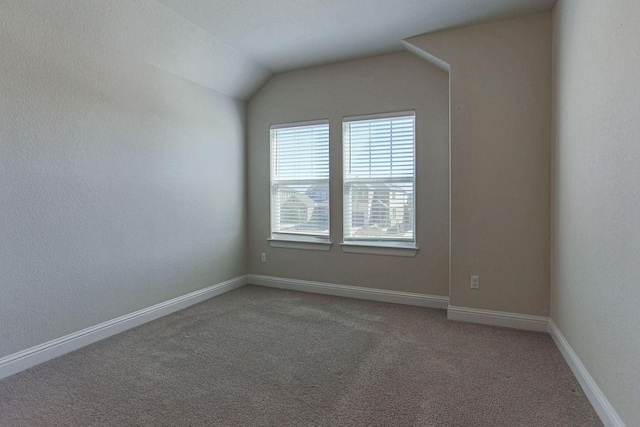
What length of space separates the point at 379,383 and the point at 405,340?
2.37ft

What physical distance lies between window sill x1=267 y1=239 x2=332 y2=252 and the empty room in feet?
0.08

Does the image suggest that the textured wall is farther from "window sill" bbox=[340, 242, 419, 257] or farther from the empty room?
"window sill" bbox=[340, 242, 419, 257]

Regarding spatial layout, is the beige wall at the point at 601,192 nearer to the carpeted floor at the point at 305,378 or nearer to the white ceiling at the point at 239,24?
the carpeted floor at the point at 305,378

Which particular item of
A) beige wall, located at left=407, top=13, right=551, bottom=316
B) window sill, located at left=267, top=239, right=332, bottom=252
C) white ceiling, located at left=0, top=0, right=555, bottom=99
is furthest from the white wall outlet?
white ceiling, located at left=0, top=0, right=555, bottom=99

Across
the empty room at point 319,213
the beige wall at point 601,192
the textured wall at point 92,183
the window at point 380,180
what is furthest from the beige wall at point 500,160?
the textured wall at point 92,183

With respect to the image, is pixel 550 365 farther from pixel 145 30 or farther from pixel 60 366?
pixel 145 30

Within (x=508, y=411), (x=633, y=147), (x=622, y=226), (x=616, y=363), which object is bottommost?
(x=508, y=411)

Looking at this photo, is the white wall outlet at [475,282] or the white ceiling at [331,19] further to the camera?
the white wall outlet at [475,282]

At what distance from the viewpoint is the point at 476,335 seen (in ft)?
9.53

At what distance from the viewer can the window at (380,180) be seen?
12.3 ft

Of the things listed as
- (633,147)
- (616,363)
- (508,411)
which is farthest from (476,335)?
(633,147)

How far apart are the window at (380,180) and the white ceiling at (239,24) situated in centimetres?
79

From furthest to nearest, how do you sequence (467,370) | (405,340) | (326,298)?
(326,298)
(405,340)
(467,370)

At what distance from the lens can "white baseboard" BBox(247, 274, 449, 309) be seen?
3.63 meters
